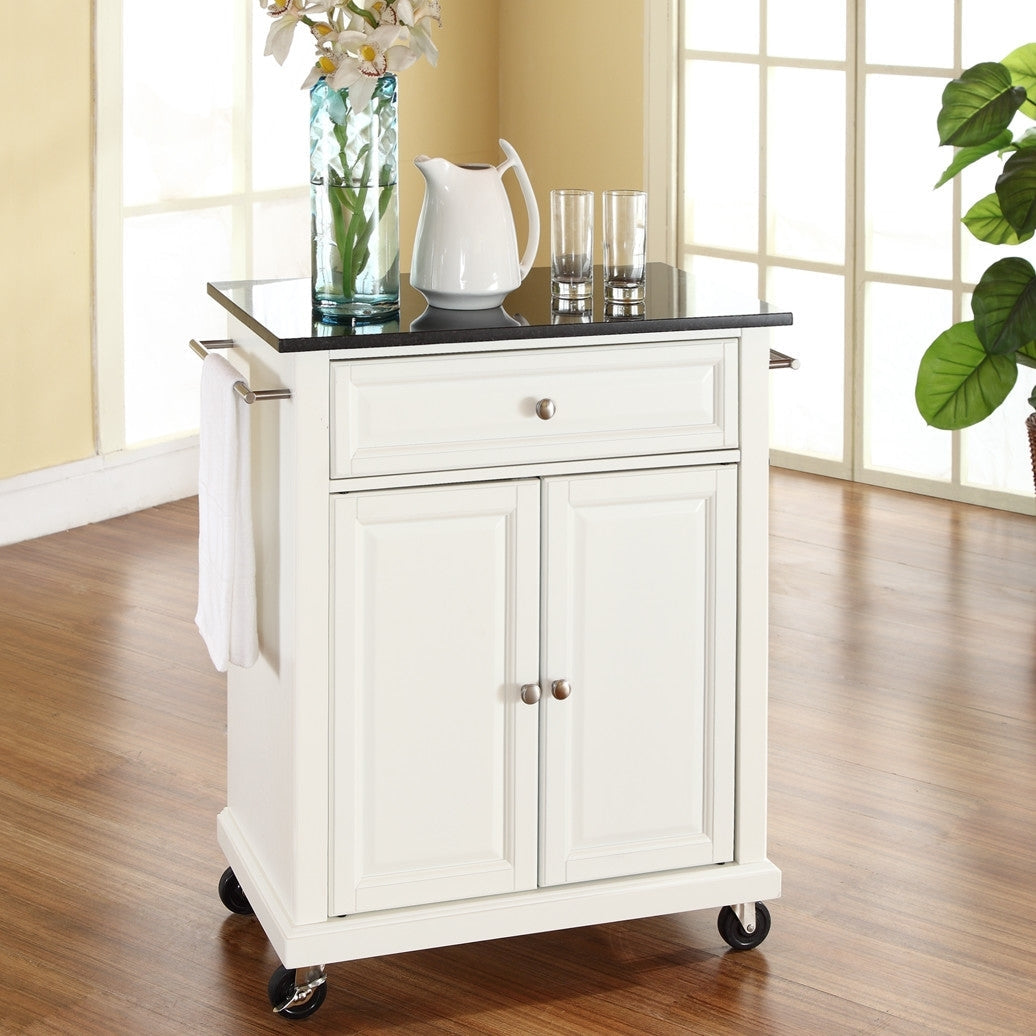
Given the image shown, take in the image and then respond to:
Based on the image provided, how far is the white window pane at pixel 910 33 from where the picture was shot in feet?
14.2

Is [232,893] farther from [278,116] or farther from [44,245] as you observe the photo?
[278,116]

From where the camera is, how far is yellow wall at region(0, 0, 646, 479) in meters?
4.08

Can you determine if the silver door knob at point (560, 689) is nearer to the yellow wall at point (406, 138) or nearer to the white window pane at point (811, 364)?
the yellow wall at point (406, 138)

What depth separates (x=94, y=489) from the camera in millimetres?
4355

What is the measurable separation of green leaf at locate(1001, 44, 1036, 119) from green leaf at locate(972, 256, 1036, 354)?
0.40m

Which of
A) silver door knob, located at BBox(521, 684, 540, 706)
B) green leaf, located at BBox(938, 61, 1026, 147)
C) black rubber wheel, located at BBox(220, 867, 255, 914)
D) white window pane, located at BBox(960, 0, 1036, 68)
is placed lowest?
black rubber wheel, located at BBox(220, 867, 255, 914)

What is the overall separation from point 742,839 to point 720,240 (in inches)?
116

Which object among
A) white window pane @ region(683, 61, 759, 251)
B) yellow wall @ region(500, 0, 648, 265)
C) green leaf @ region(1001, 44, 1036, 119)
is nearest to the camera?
green leaf @ region(1001, 44, 1036, 119)

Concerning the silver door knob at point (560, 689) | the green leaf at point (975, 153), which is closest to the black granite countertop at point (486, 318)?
the silver door knob at point (560, 689)

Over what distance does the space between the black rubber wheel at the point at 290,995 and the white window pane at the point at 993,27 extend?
3.07 meters

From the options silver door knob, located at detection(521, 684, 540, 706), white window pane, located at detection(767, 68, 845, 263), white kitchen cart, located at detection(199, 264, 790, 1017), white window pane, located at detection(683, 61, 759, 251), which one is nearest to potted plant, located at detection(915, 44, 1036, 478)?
white window pane, located at detection(767, 68, 845, 263)

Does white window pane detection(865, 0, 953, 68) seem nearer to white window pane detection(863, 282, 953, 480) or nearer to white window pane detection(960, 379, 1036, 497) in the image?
white window pane detection(863, 282, 953, 480)

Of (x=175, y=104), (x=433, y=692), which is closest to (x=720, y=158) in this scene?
(x=175, y=104)

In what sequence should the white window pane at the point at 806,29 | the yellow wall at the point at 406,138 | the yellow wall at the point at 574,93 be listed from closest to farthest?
the yellow wall at the point at 406,138 → the white window pane at the point at 806,29 → the yellow wall at the point at 574,93
